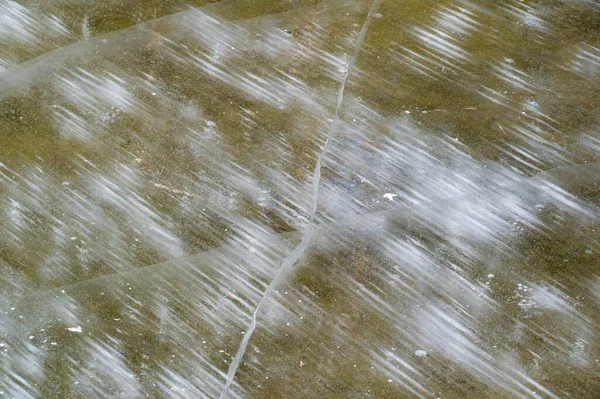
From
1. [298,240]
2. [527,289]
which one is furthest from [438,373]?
[298,240]

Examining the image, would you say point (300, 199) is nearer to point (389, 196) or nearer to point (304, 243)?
point (304, 243)

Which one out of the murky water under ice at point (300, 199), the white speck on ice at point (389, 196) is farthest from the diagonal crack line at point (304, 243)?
the white speck on ice at point (389, 196)

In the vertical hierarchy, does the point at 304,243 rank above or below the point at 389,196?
below

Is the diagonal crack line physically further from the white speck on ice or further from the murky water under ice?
the white speck on ice

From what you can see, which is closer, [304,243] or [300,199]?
[304,243]

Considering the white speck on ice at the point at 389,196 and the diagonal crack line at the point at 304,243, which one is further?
the white speck on ice at the point at 389,196

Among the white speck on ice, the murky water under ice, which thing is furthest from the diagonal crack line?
the white speck on ice

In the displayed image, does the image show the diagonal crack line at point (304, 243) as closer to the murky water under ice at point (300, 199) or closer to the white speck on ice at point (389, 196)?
the murky water under ice at point (300, 199)

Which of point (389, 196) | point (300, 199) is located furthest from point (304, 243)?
point (389, 196)

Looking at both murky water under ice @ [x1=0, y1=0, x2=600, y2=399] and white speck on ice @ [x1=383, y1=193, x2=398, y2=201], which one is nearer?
murky water under ice @ [x1=0, y1=0, x2=600, y2=399]
